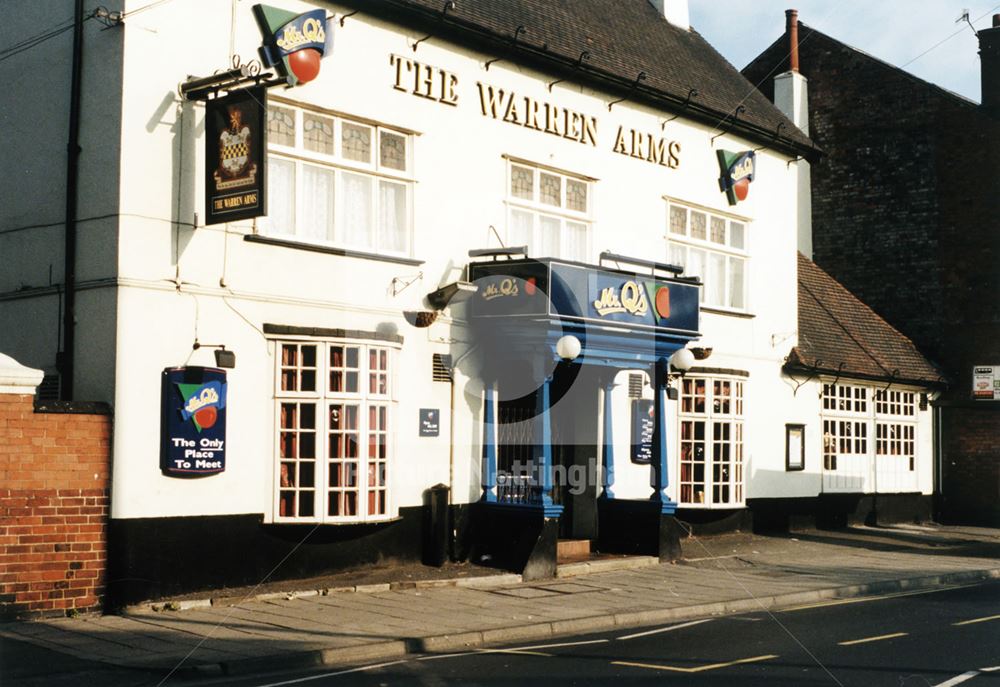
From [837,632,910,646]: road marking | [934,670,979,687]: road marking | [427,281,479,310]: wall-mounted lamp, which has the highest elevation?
[427,281,479,310]: wall-mounted lamp

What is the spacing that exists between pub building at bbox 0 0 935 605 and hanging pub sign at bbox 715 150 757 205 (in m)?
0.05

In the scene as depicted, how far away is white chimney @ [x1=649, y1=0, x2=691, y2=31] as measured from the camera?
24.5 meters

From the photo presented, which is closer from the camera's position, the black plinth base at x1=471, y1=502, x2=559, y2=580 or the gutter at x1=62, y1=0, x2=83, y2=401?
the gutter at x1=62, y1=0, x2=83, y2=401

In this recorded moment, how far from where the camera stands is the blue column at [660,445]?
1838 centimetres

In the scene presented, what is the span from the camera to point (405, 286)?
16.1m

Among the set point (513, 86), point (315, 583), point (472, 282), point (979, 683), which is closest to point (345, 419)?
point (315, 583)

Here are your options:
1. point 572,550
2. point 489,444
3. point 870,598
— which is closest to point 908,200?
point 572,550

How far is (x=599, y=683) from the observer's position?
9.29 meters

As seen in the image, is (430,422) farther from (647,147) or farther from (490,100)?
(647,147)

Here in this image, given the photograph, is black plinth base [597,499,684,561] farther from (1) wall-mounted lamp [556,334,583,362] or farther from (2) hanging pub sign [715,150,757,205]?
(2) hanging pub sign [715,150,757,205]

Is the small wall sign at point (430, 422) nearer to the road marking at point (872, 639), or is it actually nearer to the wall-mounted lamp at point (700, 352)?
the wall-mounted lamp at point (700, 352)

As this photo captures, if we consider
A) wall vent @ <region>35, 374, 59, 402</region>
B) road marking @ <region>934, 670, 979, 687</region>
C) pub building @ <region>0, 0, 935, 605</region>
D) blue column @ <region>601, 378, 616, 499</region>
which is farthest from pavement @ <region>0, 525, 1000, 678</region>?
road marking @ <region>934, 670, 979, 687</region>

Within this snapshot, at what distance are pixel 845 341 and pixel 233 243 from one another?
15671 millimetres

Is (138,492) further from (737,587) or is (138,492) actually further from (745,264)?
(745,264)
